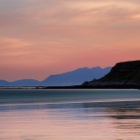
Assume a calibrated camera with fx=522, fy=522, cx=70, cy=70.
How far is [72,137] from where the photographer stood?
97.9 feet

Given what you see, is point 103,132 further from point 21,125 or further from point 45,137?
point 21,125

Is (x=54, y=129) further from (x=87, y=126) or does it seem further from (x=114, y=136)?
(x=114, y=136)

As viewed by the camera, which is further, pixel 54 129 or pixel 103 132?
pixel 54 129

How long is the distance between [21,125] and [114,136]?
10.1 meters

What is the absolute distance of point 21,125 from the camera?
125 feet

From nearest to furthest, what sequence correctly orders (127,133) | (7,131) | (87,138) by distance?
(87,138) → (127,133) → (7,131)

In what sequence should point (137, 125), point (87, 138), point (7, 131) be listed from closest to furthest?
1. point (87, 138)
2. point (7, 131)
3. point (137, 125)

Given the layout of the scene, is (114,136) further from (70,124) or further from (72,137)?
(70,124)

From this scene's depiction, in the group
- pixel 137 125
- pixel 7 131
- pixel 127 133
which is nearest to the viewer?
pixel 127 133

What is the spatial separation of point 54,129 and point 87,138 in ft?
19.3

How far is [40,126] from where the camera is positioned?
37.2 metres


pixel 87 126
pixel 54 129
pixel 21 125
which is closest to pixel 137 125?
→ pixel 87 126

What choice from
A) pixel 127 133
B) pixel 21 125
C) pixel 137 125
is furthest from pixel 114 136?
pixel 21 125

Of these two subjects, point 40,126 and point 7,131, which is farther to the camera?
point 40,126
